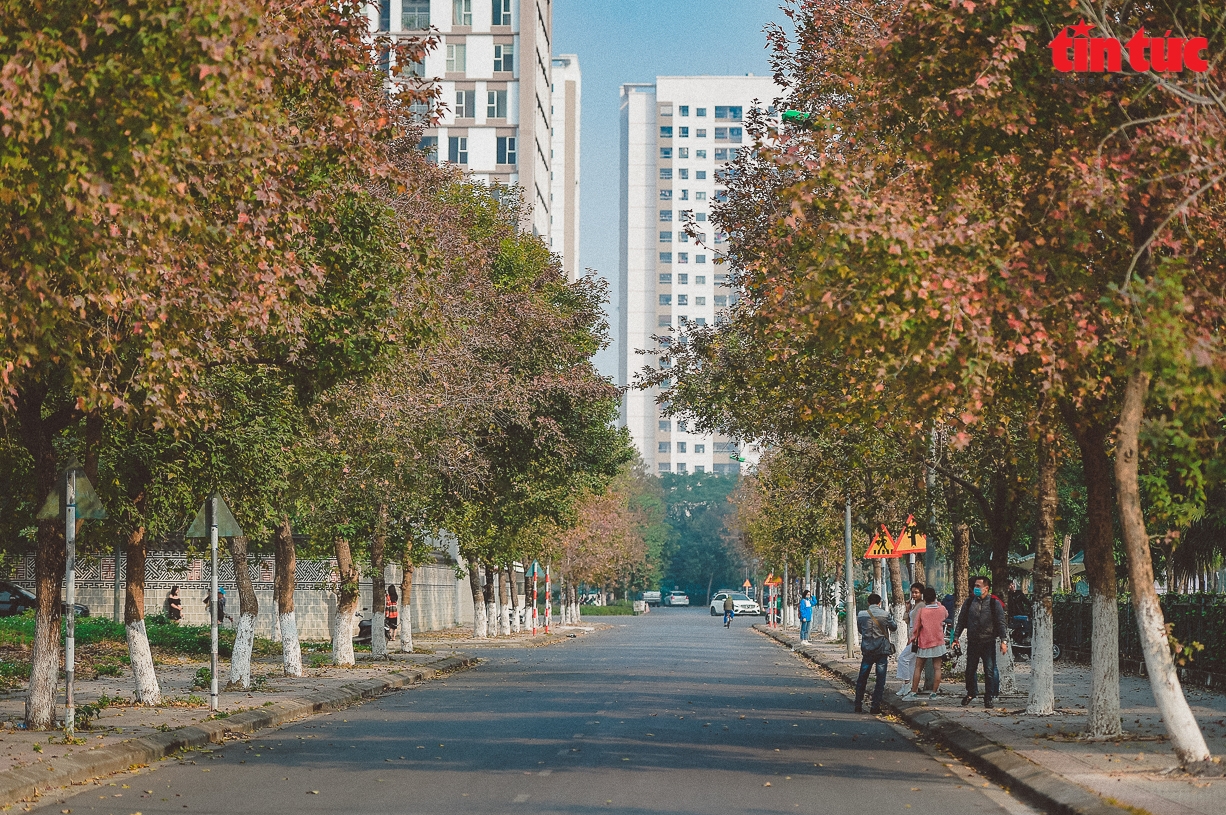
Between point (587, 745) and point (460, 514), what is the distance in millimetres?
21545

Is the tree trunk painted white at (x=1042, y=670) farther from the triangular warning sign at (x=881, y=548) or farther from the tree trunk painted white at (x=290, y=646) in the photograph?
the tree trunk painted white at (x=290, y=646)

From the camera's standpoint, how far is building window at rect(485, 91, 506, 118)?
102 meters

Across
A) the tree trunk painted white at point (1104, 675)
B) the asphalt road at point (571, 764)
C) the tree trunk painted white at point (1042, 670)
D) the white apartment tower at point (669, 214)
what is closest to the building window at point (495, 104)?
the asphalt road at point (571, 764)

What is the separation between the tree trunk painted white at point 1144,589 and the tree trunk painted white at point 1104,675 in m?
2.52

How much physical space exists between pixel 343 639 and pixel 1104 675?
70.6 feet

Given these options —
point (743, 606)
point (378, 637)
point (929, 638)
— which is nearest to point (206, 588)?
point (378, 637)

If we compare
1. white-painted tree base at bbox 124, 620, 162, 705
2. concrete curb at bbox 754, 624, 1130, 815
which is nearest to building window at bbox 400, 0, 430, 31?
concrete curb at bbox 754, 624, 1130, 815

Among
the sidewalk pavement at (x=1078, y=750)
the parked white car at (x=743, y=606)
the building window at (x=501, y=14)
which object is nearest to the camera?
the sidewalk pavement at (x=1078, y=750)

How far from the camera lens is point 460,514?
38.8m

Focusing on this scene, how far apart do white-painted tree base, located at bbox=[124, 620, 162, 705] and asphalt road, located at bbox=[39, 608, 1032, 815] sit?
230cm

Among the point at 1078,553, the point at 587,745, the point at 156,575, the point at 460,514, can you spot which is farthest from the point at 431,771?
the point at 1078,553

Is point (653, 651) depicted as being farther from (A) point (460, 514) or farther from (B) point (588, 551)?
(B) point (588, 551)

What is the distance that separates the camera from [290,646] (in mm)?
29922

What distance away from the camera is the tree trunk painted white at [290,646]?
97.5ft
